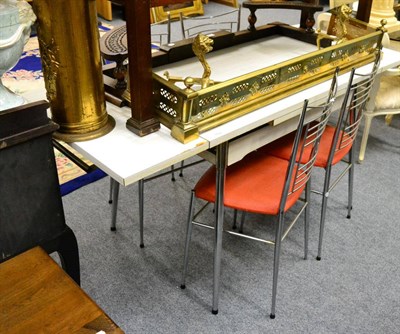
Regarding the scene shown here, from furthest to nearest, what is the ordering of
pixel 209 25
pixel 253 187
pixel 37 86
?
pixel 209 25
pixel 37 86
pixel 253 187

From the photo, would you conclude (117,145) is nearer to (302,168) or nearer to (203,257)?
(302,168)

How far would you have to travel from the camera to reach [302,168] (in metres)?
1.57

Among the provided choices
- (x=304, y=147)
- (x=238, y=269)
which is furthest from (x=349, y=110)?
(x=238, y=269)

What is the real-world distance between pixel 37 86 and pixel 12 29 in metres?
1.30

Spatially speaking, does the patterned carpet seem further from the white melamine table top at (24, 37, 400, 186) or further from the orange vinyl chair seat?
the orange vinyl chair seat

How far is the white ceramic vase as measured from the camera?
1.04m

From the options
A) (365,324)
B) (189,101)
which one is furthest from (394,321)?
(189,101)

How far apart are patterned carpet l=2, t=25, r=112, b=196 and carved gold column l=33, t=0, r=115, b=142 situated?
0.42 feet

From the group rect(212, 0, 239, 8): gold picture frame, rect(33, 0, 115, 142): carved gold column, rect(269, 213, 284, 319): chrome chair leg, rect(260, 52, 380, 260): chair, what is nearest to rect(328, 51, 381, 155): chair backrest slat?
rect(260, 52, 380, 260): chair

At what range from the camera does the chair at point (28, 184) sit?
43.0 inches

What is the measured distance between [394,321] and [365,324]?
4.2 inches

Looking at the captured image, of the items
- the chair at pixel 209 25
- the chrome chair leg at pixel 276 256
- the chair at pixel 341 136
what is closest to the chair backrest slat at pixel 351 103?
the chair at pixel 341 136

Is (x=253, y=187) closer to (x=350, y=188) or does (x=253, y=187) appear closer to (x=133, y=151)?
(x=133, y=151)

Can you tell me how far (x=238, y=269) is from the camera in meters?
1.89
